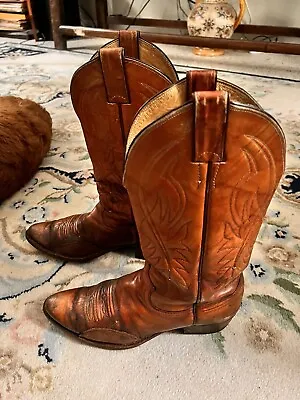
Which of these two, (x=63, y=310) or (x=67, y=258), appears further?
(x=67, y=258)

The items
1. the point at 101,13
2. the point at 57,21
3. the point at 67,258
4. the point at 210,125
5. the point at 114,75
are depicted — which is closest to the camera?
the point at 210,125

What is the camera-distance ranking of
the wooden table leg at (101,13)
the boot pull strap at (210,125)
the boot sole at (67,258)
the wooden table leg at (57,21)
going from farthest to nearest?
the wooden table leg at (101,13)
the wooden table leg at (57,21)
the boot sole at (67,258)
the boot pull strap at (210,125)

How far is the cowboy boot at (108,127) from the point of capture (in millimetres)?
575

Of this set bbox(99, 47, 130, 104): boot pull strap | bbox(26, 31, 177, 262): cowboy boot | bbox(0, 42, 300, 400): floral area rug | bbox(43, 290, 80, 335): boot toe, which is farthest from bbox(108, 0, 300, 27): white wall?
bbox(43, 290, 80, 335): boot toe

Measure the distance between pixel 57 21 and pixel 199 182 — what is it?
6.53 ft

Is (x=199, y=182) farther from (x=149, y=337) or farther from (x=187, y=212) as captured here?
(x=149, y=337)

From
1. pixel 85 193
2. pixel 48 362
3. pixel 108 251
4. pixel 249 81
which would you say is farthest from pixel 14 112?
pixel 249 81

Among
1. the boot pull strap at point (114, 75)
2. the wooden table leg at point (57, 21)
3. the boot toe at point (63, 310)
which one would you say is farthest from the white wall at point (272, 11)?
the boot toe at point (63, 310)

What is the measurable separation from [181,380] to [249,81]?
143cm

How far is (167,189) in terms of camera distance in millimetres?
480

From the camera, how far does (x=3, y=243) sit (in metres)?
0.87

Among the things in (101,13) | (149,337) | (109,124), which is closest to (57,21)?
(101,13)

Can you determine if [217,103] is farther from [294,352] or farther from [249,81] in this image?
[249,81]

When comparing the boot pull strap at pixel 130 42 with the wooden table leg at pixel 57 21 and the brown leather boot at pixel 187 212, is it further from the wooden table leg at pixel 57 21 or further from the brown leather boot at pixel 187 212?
the wooden table leg at pixel 57 21
